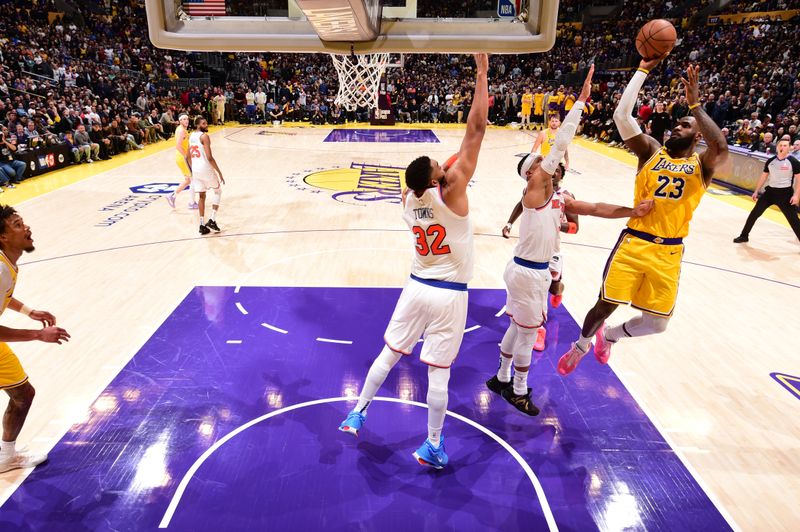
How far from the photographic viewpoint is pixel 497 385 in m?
4.55

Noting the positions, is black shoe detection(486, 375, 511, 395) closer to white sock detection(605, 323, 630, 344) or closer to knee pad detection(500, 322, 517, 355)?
knee pad detection(500, 322, 517, 355)

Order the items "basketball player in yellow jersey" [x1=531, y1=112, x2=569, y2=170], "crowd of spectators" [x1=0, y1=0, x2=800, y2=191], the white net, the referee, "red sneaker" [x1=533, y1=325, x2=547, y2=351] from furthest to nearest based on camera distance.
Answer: "crowd of spectators" [x1=0, y1=0, x2=800, y2=191], the white net, the referee, "basketball player in yellow jersey" [x1=531, y1=112, x2=569, y2=170], "red sneaker" [x1=533, y1=325, x2=547, y2=351]

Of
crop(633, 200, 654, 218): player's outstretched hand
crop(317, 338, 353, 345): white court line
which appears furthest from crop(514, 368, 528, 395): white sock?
crop(317, 338, 353, 345): white court line

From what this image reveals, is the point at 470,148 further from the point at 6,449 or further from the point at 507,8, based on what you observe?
the point at 6,449

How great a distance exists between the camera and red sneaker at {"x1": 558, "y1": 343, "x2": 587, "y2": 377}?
4.35 meters

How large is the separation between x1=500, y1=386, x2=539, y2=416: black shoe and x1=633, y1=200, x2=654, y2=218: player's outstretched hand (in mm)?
1581

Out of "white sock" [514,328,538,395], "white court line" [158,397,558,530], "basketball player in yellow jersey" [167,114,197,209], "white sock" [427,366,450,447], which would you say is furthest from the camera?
"basketball player in yellow jersey" [167,114,197,209]

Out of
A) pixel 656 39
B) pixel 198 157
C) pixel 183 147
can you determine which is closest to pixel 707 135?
pixel 656 39

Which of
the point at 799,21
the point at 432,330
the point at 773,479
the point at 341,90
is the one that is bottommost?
the point at 773,479

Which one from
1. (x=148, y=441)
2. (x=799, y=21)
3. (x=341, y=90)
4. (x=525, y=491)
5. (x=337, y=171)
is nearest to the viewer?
(x=525, y=491)

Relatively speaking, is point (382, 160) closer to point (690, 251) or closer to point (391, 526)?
point (690, 251)

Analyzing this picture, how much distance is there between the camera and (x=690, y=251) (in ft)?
27.2

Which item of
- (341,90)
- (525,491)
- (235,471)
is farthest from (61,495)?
(341,90)

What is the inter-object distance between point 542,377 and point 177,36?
415cm
